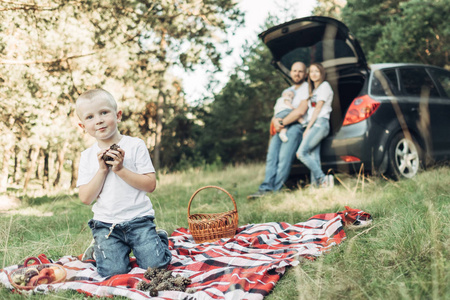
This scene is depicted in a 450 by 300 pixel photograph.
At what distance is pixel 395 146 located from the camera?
200 inches

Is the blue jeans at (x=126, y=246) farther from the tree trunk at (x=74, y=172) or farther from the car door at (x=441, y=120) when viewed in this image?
the tree trunk at (x=74, y=172)

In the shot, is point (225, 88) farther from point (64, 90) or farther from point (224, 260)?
point (224, 260)

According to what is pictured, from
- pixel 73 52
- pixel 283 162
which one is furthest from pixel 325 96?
pixel 73 52

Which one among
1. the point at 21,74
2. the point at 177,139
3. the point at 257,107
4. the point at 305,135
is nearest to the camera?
the point at 305,135

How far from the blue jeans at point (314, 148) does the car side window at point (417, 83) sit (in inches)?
49.4

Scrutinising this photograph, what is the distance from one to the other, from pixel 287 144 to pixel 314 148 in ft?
1.32

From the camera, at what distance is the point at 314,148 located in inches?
205

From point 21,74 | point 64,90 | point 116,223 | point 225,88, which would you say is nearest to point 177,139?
point 225,88

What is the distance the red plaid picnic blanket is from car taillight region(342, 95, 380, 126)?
6.34 ft

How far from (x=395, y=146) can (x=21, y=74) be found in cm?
515

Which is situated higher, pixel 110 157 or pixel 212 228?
pixel 110 157

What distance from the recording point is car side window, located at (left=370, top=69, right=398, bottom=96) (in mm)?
5094

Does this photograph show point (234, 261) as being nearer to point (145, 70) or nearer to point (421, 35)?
point (145, 70)

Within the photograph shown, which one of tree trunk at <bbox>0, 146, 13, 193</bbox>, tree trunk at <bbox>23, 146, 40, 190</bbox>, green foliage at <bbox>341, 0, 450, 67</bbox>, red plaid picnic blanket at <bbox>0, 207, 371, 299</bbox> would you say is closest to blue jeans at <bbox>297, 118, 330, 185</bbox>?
red plaid picnic blanket at <bbox>0, 207, 371, 299</bbox>
